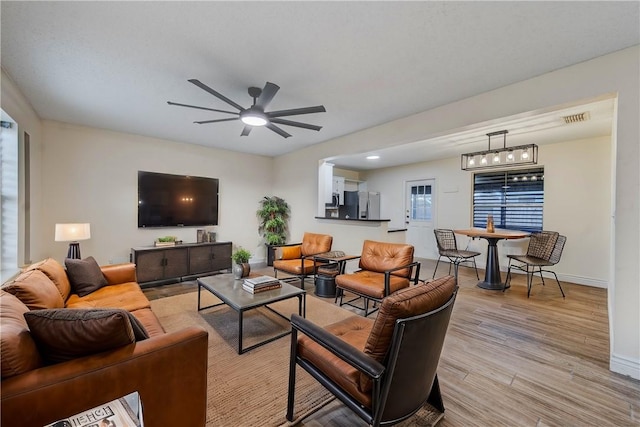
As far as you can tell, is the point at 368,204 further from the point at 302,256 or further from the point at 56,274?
the point at 56,274

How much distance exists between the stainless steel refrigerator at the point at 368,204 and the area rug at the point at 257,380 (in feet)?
12.8

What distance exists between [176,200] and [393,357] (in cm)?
490

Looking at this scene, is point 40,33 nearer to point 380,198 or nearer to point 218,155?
point 218,155

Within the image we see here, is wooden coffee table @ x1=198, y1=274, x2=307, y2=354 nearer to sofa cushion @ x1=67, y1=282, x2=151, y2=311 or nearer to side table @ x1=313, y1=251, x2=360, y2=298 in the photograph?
sofa cushion @ x1=67, y1=282, x2=151, y2=311

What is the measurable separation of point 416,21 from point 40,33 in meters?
2.77

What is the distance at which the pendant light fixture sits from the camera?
3553 mm

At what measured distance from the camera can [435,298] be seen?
126cm

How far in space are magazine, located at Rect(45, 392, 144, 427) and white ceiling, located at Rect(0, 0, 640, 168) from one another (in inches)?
84.0

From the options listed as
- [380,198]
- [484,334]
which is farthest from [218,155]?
[484,334]

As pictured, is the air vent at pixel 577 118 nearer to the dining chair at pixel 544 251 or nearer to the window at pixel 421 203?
the dining chair at pixel 544 251

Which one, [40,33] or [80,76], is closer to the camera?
[40,33]

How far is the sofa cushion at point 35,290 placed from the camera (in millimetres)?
1651

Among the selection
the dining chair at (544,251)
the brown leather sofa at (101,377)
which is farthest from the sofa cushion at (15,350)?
the dining chair at (544,251)

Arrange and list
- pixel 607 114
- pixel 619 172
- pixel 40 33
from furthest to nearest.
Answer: pixel 607 114, pixel 619 172, pixel 40 33
